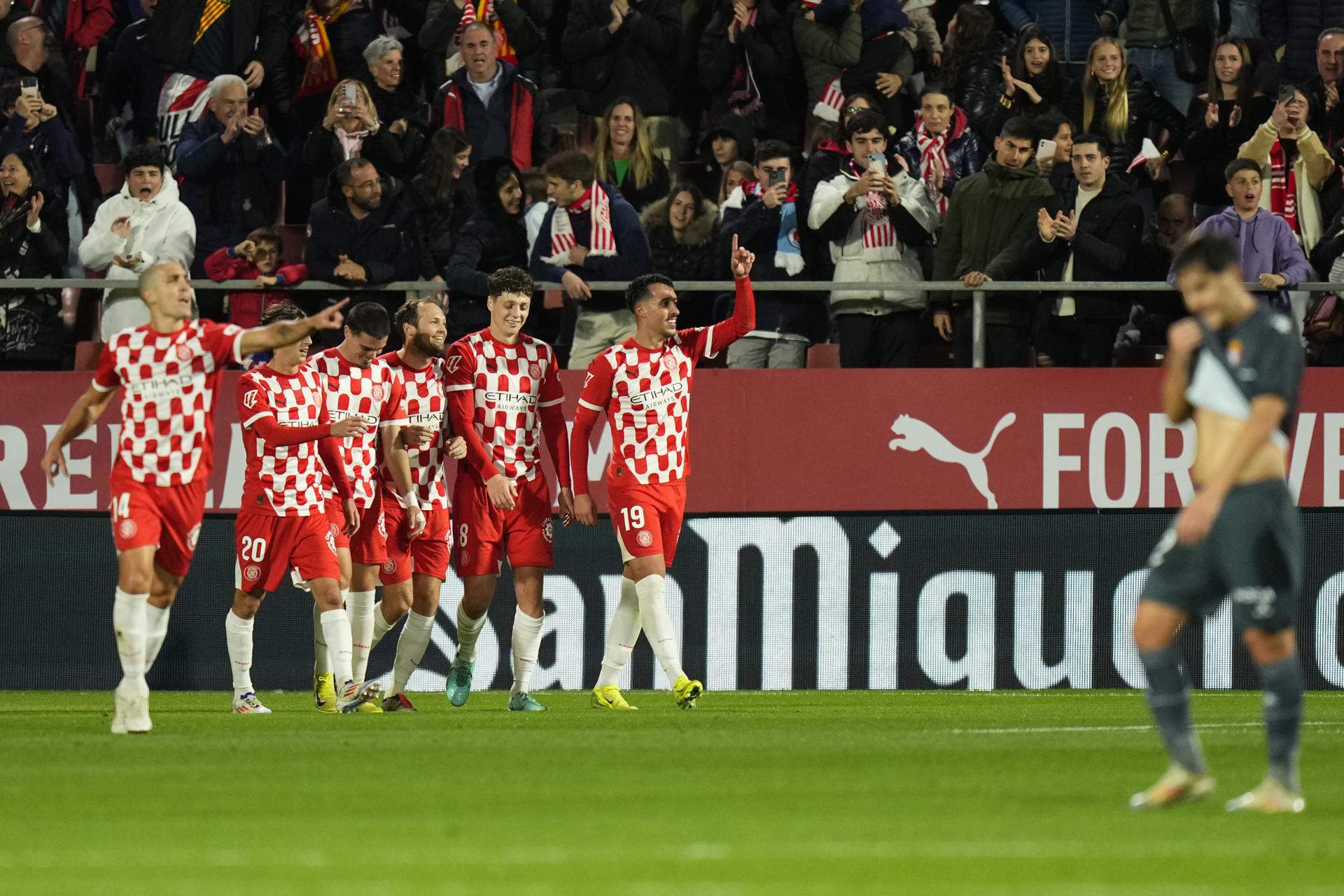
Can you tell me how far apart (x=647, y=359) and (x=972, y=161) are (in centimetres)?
464

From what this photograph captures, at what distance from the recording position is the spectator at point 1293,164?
50.9ft

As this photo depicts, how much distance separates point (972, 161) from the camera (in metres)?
16.4

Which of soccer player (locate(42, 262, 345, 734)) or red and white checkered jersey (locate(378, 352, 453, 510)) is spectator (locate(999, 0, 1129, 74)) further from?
soccer player (locate(42, 262, 345, 734))

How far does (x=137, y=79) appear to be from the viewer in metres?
17.9

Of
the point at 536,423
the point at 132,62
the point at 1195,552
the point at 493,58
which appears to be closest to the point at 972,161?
the point at 493,58

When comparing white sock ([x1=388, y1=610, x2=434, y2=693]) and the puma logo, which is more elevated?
the puma logo

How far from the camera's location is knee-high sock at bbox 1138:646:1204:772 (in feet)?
23.5

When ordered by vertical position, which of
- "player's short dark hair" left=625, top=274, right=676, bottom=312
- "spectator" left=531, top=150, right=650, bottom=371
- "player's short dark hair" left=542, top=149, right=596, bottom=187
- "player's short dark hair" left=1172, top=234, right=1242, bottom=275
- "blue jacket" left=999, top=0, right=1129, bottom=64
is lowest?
"player's short dark hair" left=1172, top=234, right=1242, bottom=275

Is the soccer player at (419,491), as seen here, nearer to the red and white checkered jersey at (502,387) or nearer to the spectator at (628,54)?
the red and white checkered jersey at (502,387)

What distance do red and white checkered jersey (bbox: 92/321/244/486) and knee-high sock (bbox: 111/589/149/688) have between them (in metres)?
0.57

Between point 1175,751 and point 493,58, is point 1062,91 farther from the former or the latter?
point 1175,751

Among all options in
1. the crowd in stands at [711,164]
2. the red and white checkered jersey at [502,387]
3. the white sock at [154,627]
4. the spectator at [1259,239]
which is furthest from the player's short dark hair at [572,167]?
the white sock at [154,627]

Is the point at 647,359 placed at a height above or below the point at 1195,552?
above

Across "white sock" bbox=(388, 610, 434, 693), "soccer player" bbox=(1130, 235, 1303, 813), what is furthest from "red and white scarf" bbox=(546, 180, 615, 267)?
"soccer player" bbox=(1130, 235, 1303, 813)
